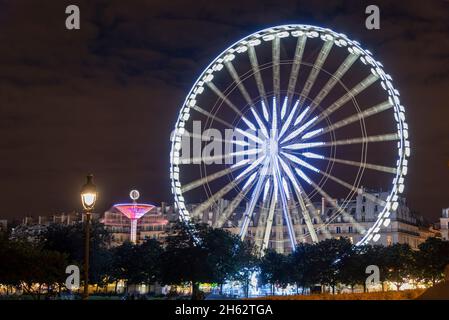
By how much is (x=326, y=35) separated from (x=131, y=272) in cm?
4500

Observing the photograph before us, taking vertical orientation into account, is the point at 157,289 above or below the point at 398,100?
below

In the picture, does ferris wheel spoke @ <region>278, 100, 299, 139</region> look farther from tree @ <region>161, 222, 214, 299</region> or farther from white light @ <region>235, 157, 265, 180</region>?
tree @ <region>161, 222, 214, 299</region>

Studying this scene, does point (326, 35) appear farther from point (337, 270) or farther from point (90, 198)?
point (90, 198)

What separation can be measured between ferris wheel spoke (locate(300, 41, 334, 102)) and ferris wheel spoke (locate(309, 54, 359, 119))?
3.09 feet

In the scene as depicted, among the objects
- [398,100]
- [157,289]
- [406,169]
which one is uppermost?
[398,100]

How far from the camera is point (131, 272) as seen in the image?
90.2m

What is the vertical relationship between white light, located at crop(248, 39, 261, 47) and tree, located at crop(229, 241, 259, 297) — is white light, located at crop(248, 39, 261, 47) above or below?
above

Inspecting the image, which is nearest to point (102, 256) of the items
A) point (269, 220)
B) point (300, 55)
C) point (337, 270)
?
point (337, 270)

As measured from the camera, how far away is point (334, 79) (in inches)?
2229

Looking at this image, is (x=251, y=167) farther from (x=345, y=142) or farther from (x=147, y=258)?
(x=147, y=258)

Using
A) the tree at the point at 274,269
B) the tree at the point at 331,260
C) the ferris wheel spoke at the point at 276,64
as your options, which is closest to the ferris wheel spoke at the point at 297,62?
the ferris wheel spoke at the point at 276,64

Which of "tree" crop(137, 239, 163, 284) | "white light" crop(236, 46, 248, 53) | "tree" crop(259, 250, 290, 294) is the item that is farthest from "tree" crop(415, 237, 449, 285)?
"white light" crop(236, 46, 248, 53)

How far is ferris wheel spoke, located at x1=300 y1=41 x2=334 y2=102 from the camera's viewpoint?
56.3 meters

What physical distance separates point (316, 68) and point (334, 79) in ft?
5.55
